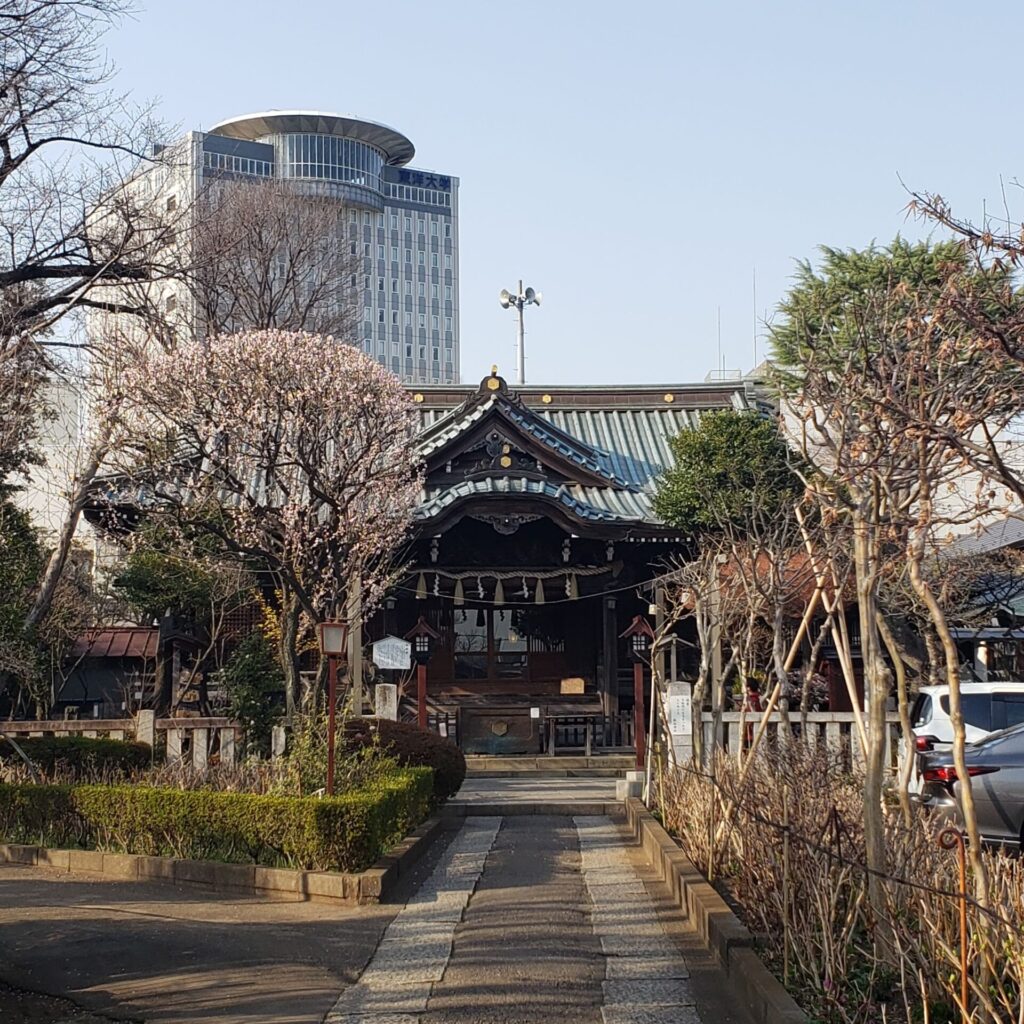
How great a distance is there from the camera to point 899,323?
859cm

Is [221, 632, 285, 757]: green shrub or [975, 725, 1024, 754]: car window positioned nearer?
[975, 725, 1024, 754]: car window

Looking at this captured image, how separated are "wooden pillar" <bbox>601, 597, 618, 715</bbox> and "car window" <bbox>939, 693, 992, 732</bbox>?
388 inches

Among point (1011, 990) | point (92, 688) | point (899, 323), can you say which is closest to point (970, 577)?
point (899, 323)

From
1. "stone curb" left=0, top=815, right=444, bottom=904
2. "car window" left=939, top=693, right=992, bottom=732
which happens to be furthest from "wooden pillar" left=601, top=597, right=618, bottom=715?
"stone curb" left=0, top=815, right=444, bottom=904

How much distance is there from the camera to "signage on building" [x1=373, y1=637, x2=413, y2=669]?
2169 centimetres

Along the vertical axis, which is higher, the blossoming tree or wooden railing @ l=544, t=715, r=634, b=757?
the blossoming tree

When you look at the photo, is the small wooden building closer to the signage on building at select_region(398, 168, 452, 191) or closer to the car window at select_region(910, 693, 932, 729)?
the car window at select_region(910, 693, 932, 729)

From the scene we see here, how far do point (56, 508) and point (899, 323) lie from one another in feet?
126

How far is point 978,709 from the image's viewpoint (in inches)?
594

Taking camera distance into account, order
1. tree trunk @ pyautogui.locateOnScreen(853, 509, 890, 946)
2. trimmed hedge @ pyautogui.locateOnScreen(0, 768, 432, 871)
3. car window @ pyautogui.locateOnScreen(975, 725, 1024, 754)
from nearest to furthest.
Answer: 1. tree trunk @ pyautogui.locateOnScreen(853, 509, 890, 946)
2. trimmed hedge @ pyautogui.locateOnScreen(0, 768, 432, 871)
3. car window @ pyautogui.locateOnScreen(975, 725, 1024, 754)

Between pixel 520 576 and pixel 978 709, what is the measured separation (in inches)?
422

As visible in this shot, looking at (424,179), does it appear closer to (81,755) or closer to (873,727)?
(81,755)

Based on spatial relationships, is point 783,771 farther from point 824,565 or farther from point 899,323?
point 899,323

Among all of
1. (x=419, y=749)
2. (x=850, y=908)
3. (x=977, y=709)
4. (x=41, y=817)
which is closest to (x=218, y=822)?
(x=41, y=817)
